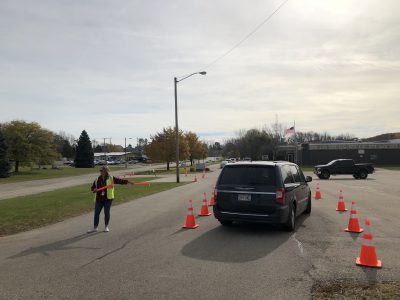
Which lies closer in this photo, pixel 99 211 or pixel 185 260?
pixel 185 260

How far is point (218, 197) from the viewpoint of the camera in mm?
10266

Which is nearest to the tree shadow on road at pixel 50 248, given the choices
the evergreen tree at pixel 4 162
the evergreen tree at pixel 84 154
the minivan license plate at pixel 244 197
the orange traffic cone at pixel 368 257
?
the minivan license plate at pixel 244 197

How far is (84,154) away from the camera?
94.1m

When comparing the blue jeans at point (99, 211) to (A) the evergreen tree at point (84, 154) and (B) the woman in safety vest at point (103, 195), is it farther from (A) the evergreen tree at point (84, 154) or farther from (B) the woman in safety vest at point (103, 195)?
(A) the evergreen tree at point (84, 154)

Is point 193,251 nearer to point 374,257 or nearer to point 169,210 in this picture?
point 374,257

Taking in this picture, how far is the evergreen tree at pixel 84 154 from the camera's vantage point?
94125 mm

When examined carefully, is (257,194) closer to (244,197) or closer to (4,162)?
(244,197)

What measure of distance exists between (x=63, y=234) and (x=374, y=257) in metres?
7.02

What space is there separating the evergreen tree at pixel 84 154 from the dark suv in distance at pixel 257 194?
87520 mm

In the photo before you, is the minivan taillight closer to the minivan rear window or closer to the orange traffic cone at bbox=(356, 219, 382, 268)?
the minivan rear window

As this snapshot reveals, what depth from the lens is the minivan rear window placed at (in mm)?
9906

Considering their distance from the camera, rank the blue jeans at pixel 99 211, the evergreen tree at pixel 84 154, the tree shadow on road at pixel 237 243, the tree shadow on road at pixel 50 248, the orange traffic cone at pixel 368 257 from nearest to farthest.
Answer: the orange traffic cone at pixel 368 257
the tree shadow on road at pixel 237 243
the tree shadow on road at pixel 50 248
the blue jeans at pixel 99 211
the evergreen tree at pixel 84 154

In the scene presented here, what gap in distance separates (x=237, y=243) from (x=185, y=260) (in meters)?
1.75

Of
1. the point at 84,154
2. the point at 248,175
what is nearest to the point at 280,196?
the point at 248,175
